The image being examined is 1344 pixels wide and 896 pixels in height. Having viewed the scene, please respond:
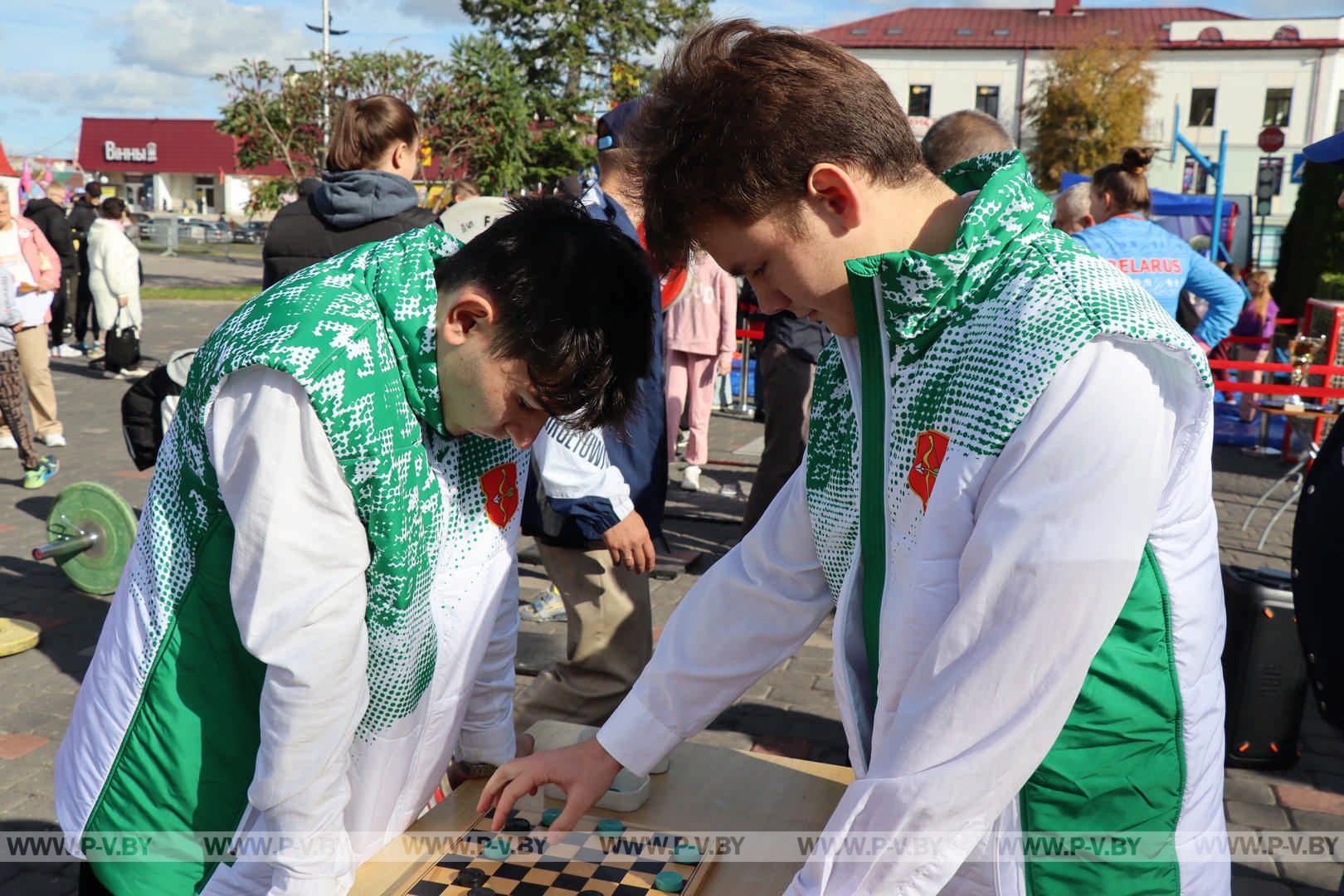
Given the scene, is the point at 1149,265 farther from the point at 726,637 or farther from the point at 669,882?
the point at 669,882

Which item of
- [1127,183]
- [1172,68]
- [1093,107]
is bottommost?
[1127,183]

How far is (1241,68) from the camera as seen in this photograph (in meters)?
48.3

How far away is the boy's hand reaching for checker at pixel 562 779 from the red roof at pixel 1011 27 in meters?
52.1

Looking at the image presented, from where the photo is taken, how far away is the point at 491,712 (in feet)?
6.71

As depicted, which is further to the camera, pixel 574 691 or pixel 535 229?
pixel 574 691

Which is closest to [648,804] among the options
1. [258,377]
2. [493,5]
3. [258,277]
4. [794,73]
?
[258,377]

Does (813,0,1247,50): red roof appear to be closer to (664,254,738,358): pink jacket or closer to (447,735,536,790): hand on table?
(664,254,738,358): pink jacket

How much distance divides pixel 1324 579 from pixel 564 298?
1372 mm

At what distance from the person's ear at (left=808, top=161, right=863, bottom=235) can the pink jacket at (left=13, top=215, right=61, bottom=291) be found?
311 inches

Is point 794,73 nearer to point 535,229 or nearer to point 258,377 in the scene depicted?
point 535,229

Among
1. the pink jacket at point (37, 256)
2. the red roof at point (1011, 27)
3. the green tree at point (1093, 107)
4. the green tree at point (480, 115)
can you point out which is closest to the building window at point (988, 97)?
the red roof at point (1011, 27)

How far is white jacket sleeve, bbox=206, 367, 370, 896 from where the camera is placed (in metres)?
1.44

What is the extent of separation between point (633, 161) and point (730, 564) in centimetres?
61

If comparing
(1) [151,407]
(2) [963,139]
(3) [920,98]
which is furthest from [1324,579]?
(3) [920,98]
